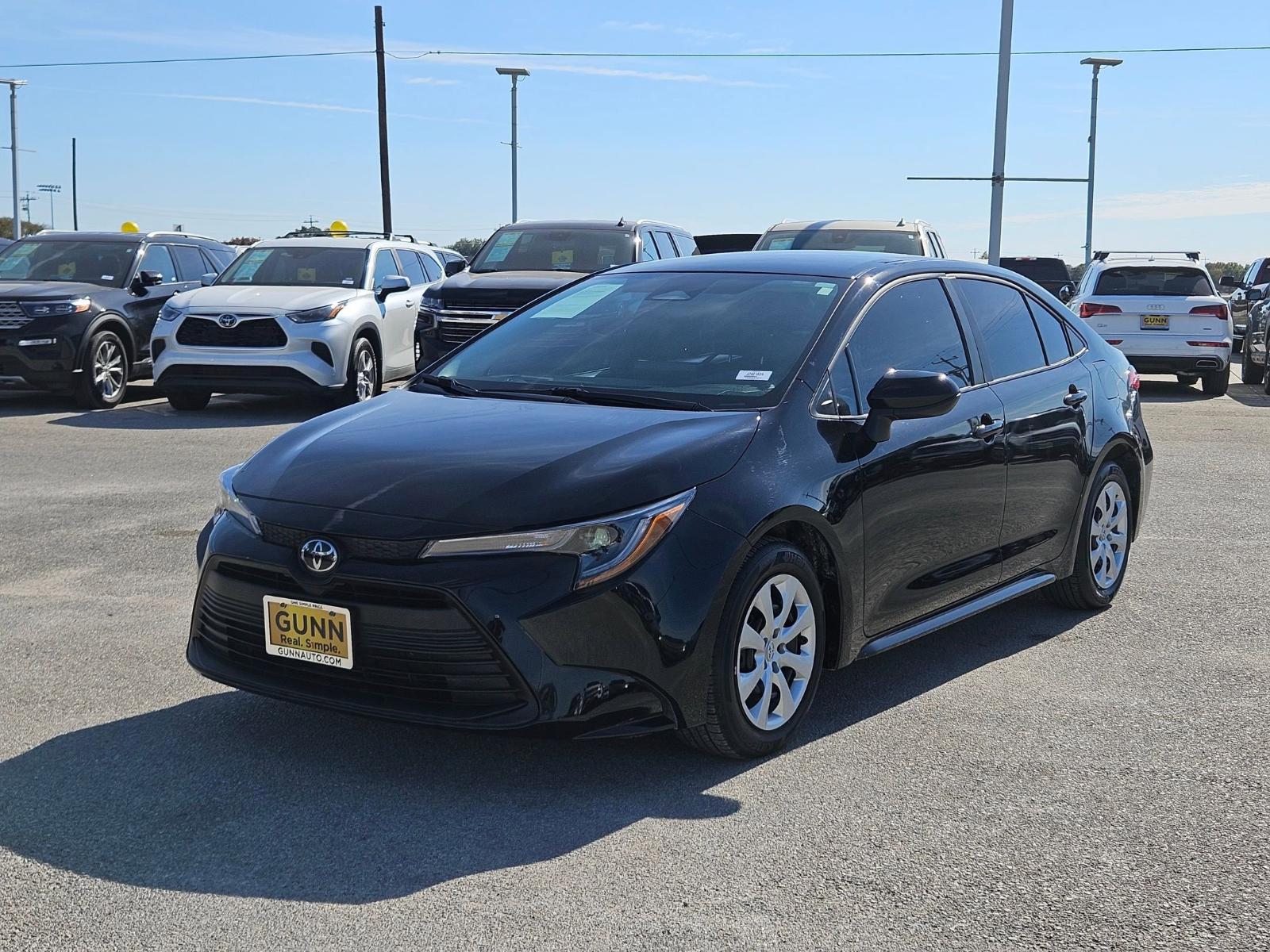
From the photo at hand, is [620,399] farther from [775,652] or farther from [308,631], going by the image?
[308,631]

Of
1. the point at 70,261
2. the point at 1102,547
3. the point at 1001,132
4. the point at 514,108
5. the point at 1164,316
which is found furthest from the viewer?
the point at 514,108

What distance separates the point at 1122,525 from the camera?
684 cm

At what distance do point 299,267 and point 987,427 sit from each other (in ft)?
36.9

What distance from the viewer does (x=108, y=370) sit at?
50.2ft

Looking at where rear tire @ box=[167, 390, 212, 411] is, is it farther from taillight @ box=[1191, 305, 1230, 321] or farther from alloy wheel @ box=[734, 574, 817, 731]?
taillight @ box=[1191, 305, 1230, 321]

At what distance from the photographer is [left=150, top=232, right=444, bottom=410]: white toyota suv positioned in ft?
46.5

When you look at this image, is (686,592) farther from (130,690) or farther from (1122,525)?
(1122,525)

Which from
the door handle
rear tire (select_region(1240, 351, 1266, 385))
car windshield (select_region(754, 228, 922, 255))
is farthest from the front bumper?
rear tire (select_region(1240, 351, 1266, 385))

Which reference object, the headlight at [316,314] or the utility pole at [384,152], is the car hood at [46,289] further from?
the utility pole at [384,152]

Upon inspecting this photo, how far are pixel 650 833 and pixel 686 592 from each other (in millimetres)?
665

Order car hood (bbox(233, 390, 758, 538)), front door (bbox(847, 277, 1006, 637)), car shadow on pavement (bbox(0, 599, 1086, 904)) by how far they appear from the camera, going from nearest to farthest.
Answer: car shadow on pavement (bbox(0, 599, 1086, 904)), car hood (bbox(233, 390, 758, 538)), front door (bbox(847, 277, 1006, 637))

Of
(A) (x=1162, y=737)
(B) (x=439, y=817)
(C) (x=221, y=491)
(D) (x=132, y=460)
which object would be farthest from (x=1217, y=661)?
(D) (x=132, y=460)

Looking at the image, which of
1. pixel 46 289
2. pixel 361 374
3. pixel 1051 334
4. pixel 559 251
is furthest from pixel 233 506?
pixel 559 251

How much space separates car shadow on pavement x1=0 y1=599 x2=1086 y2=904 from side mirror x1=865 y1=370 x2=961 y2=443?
99cm
